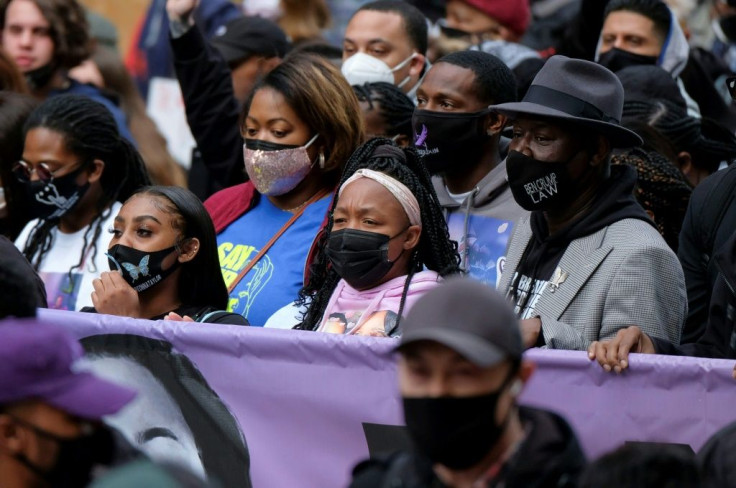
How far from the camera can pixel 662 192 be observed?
629cm

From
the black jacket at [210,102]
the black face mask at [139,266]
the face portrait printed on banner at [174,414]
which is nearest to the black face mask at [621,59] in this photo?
the black jacket at [210,102]

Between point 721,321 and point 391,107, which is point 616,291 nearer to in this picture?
point 721,321

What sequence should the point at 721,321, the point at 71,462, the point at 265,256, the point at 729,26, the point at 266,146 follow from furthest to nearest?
the point at 729,26
the point at 266,146
the point at 265,256
the point at 721,321
the point at 71,462

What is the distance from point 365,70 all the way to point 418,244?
7.04 ft

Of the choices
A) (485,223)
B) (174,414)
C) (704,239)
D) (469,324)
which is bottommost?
(174,414)

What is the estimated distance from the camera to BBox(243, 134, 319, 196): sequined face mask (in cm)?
607

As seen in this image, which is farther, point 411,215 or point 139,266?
point 139,266

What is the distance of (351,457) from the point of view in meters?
4.69

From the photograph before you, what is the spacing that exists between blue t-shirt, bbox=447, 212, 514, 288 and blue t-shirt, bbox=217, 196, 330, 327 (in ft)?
2.03

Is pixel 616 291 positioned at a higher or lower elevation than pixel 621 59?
lower

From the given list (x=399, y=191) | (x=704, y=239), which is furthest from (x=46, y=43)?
(x=704, y=239)

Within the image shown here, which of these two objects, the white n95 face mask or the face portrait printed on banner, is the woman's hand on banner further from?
the white n95 face mask

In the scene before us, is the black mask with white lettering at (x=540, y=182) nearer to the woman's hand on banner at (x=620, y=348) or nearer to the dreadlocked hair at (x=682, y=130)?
the woman's hand on banner at (x=620, y=348)

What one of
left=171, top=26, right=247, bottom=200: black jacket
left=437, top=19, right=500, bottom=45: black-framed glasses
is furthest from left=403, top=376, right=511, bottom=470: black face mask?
left=437, top=19, right=500, bottom=45: black-framed glasses
